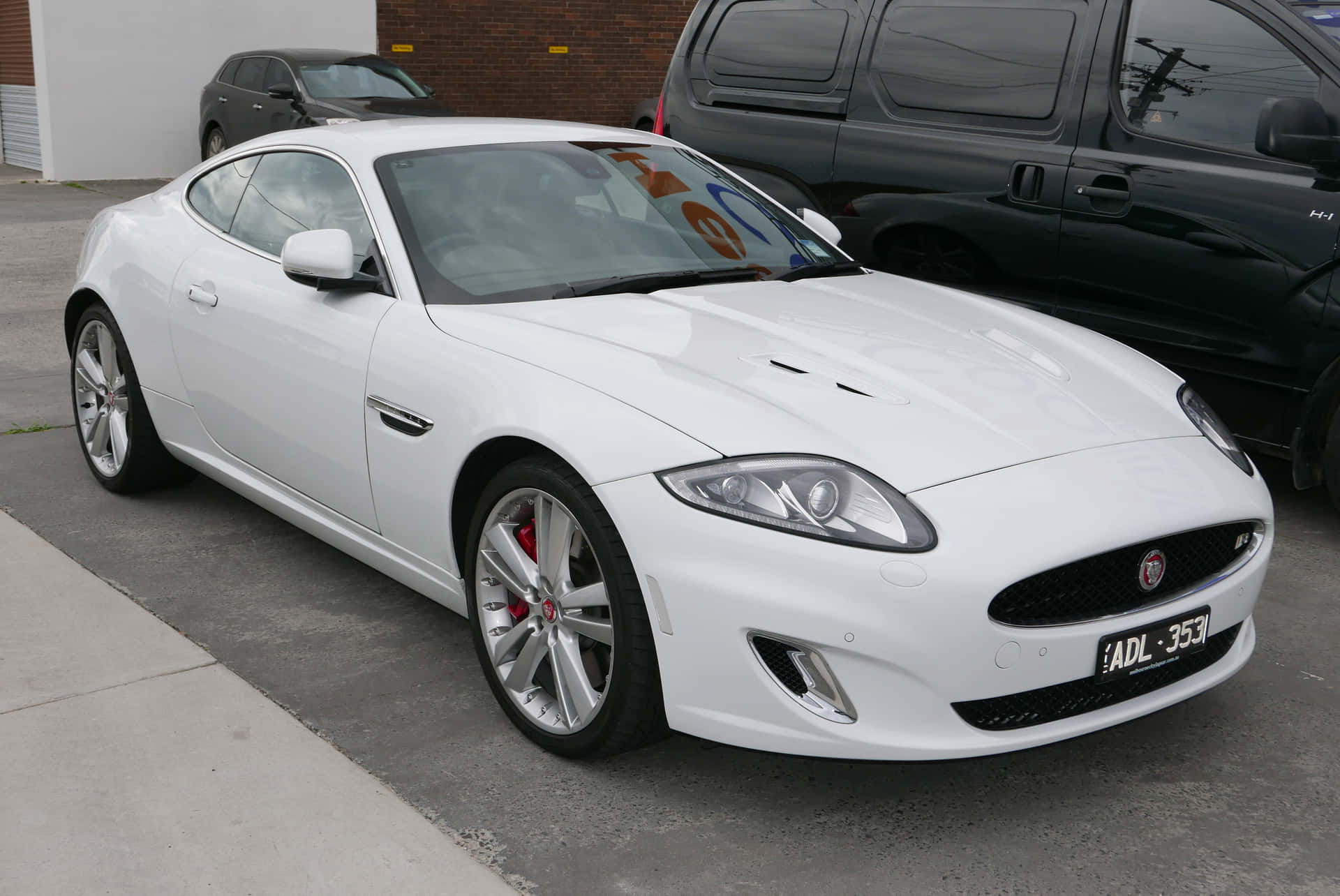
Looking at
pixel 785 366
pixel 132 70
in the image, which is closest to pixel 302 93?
pixel 132 70

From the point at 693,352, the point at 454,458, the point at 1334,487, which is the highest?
the point at 693,352

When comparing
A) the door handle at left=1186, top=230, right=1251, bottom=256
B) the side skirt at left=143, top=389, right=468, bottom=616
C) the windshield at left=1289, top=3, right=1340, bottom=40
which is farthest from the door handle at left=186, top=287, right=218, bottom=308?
the windshield at left=1289, top=3, right=1340, bottom=40

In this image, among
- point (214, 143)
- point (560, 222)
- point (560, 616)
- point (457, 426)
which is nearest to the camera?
point (560, 616)

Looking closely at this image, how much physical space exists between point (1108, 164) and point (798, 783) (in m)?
3.10

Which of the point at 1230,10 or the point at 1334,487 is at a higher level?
the point at 1230,10

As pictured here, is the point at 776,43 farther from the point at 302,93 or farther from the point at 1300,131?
the point at 302,93

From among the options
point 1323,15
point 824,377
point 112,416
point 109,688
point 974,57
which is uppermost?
point 1323,15

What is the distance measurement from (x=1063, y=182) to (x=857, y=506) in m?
3.03

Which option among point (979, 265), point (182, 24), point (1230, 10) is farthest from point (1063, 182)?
point (182, 24)

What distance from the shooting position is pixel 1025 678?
2701 mm

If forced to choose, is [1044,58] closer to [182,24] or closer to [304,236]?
[304,236]

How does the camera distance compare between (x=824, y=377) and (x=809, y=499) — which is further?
(x=824, y=377)

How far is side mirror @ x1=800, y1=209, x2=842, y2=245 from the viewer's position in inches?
184

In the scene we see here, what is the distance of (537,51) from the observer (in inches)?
792
